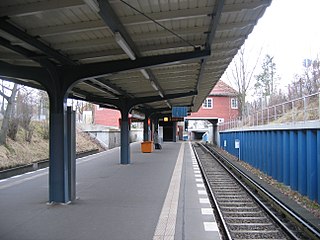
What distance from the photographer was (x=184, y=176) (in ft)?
46.5

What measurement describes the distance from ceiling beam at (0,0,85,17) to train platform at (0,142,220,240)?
3427 mm

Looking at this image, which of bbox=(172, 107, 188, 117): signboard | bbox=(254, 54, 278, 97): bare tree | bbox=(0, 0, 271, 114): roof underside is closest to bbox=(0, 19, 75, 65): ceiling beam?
bbox=(0, 0, 271, 114): roof underside

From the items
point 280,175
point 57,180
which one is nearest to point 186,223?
point 57,180

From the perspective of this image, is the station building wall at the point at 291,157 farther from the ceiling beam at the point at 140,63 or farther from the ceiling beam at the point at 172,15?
the ceiling beam at the point at 172,15

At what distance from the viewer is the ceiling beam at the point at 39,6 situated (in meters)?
5.81

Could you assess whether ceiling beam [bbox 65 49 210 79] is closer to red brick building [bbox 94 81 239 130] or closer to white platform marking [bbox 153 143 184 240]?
white platform marking [bbox 153 143 184 240]

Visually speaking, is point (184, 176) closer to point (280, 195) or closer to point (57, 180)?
point (280, 195)

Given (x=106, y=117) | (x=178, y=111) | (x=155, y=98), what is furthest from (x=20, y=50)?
(x=106, y=117)

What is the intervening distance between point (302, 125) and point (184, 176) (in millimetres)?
4567

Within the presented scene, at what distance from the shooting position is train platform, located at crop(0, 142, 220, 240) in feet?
20.4

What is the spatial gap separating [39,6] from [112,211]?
13.7 feet

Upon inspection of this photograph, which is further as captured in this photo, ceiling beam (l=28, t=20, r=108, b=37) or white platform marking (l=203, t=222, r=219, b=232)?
ceiling beam (l=28, t=20, r=108, b=37)

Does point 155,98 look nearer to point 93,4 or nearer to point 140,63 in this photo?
point 140,63

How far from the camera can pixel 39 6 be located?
5.83 meters
